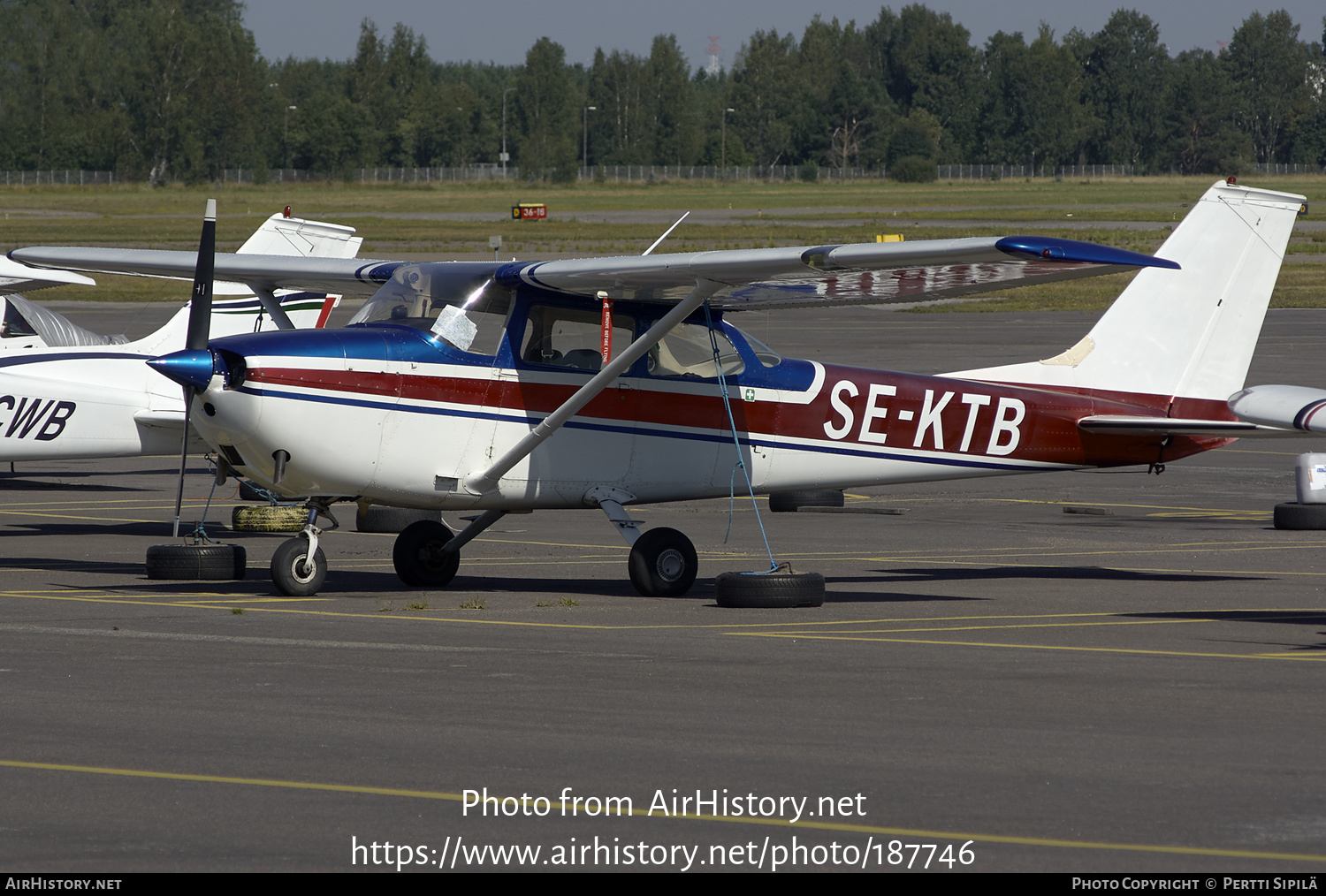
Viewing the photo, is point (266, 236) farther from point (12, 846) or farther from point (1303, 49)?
point (1303, 49)

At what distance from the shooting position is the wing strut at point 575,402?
11609mm

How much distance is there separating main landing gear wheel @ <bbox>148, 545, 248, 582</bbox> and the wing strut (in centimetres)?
216

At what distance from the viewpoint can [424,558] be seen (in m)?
12.6

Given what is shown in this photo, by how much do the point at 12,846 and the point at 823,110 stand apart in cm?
18049

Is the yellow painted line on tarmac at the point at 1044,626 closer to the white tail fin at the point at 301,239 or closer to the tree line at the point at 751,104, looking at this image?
the white tail fin at the point at 301,239

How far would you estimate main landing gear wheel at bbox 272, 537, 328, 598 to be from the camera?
38.3ft

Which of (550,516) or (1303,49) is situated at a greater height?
(1303,49)

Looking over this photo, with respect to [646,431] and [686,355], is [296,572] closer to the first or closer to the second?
[646,431]

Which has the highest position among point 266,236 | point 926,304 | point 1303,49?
point 1303,49

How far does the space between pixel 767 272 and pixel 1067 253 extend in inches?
81.9

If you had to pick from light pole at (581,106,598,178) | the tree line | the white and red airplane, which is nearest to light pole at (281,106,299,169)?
the tree line

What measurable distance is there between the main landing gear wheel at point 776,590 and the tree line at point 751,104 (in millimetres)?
143104


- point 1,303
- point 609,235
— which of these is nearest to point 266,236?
point 1,303

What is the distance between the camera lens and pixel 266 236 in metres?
17.0
